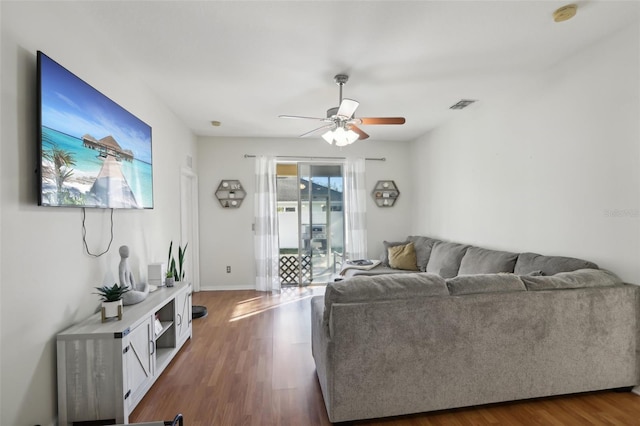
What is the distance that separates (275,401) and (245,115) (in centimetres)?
308

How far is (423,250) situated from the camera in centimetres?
411

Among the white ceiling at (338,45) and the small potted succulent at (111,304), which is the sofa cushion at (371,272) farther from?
the small potted succulent at (111,304)

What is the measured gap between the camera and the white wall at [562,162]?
1.99 m

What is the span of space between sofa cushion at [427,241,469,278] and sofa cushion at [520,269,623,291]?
1.40m

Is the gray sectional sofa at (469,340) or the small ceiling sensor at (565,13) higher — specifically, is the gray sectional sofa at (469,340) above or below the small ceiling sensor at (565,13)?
below

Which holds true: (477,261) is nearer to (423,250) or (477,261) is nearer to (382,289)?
(423,250)

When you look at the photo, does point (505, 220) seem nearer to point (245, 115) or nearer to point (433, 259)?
point (433, 259)

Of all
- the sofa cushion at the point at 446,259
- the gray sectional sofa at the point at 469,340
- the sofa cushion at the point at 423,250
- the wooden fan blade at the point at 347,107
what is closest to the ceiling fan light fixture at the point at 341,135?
the wooden fan blade at the point at 347,107

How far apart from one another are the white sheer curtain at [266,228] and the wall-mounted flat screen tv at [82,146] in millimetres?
2294

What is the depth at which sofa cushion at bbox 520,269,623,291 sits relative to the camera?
182 cm

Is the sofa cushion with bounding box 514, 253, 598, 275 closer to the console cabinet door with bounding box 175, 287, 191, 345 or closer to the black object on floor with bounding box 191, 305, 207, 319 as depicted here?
the console cabinet door with bounding box 175, 287, 191, 345

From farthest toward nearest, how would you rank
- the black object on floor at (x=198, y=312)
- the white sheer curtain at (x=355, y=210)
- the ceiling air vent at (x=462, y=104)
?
the white sheer curtain at (x=355, y=210) < the black object on floor at (x=198, y=312) < the ceiling air vent at (x=462, y=104)

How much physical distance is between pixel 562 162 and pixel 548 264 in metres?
0.86


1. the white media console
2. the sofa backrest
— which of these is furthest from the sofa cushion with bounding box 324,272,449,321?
the white media console
